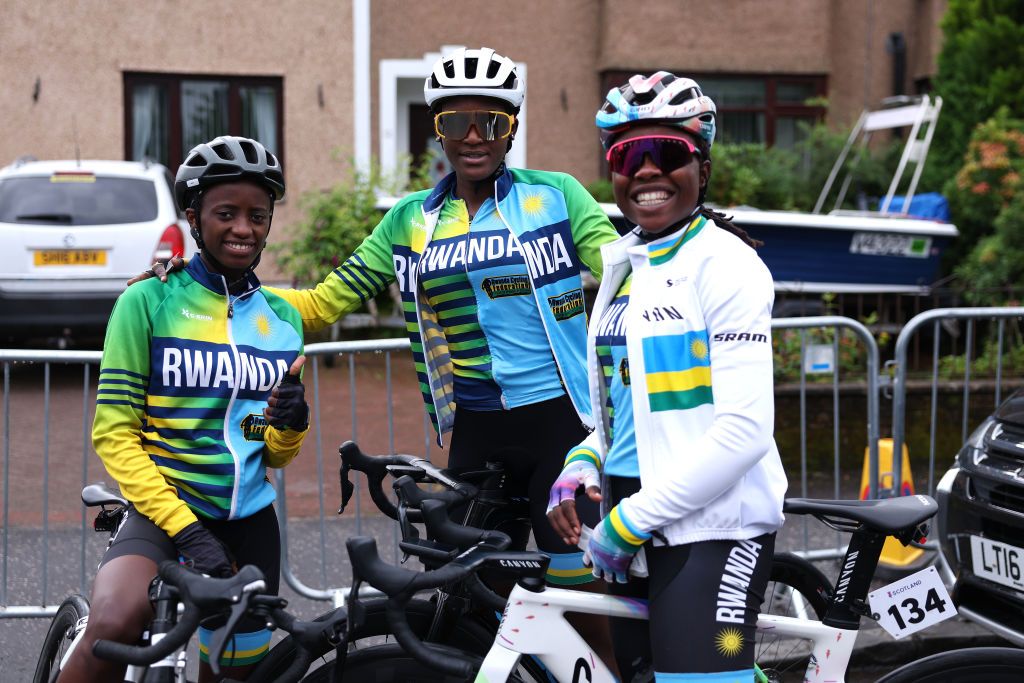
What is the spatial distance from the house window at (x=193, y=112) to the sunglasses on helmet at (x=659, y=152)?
517 inches

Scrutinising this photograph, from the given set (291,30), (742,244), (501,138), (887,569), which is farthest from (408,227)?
(291,30)

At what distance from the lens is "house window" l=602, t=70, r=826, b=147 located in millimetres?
16375

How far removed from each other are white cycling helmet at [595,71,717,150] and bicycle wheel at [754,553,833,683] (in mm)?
1197

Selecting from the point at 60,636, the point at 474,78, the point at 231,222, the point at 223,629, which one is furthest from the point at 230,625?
the point at 474,78

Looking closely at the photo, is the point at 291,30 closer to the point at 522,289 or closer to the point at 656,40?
the point at 656,40

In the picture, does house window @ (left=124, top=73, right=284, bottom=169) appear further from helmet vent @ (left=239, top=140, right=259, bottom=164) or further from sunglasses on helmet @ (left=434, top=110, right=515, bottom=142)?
helmet vent @ (left=239, top=140, right=259, bottom=164)

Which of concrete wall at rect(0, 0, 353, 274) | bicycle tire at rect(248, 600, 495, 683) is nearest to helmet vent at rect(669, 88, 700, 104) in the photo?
bicycle tire at rect(248, 600, 495, 683)

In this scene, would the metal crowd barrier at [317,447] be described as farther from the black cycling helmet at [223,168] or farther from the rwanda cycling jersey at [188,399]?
the black cycling helmet at [223,168]

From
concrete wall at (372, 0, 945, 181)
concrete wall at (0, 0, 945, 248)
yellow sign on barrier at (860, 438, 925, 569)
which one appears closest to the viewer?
yellow sign on barrier at (860, 438, 925, 569)

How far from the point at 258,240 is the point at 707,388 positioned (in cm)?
126

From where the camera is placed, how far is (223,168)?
311cm

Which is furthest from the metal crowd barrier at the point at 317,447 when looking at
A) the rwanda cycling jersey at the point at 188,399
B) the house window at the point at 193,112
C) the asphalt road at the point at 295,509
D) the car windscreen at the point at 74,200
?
the house window at the point at 193,112

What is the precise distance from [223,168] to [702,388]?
52.8 inches

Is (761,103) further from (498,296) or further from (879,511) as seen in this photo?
(879,511)
